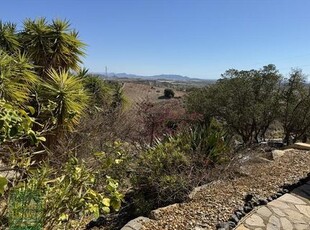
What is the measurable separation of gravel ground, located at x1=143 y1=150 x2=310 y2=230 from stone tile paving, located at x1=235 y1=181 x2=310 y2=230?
0.26 meters

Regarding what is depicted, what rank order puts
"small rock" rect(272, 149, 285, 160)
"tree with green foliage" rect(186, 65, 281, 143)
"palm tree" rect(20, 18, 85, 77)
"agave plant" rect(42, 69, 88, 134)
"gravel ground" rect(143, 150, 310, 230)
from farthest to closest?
"tree with green foliage" rect(186, 65, 281, 143) < "palm tree" rect(20, 18, 85, 77) < "small rock" rect(272, 149, 285, 160) < "agave plant" rect(42, 69, 88, 134) < "gravel ground" rect(143, 150, 310, 230)

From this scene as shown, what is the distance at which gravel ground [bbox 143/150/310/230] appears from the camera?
4.02 meters

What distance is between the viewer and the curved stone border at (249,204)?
3834 mm

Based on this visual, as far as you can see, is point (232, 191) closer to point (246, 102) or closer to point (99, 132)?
point (99, 132)

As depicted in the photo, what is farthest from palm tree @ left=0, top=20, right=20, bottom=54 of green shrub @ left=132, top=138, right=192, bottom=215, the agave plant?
green shrub @ left=132, top=138, right=192, bottom=215

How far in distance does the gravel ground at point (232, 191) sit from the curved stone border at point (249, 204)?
0.07 meters

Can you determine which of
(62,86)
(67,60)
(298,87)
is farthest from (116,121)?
(298,87)

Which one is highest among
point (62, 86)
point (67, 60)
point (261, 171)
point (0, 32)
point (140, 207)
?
point (0, 32)

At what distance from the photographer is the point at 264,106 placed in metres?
Result: 13.1

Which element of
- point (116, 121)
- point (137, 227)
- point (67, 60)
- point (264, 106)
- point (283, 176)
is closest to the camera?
point (137, 227)

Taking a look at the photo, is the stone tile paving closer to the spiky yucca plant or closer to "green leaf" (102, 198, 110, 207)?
"green leaf" (102, 198, 110, 207)

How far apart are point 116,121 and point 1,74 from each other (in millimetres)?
6003

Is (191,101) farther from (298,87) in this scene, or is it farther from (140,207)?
(140,207)

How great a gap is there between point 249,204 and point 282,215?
445 millimetres
